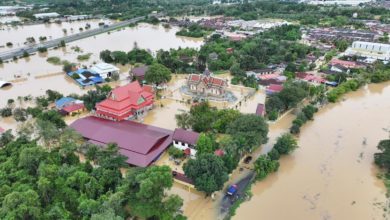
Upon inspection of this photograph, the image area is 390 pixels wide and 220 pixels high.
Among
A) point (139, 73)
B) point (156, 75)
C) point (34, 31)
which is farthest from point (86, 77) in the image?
point (34, 31)

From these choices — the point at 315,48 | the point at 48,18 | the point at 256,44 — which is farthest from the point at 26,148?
the point at 48,18

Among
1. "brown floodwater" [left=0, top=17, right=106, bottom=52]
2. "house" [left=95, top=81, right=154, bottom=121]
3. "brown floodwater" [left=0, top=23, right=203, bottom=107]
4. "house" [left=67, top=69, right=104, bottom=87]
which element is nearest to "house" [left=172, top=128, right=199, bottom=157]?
"house" [left=95, top=81, right=154, bottom=121]

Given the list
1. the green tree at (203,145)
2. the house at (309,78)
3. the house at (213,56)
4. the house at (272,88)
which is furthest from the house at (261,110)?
the house at (213,56)

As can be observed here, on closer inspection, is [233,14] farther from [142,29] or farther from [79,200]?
[79,200]

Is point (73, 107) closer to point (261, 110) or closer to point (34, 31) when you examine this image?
point (261, 110)

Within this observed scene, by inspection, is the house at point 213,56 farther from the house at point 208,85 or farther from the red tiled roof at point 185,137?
the red tiled roof at point 185,137

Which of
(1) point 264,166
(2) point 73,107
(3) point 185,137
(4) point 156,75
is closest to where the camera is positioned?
(1) point 264,166

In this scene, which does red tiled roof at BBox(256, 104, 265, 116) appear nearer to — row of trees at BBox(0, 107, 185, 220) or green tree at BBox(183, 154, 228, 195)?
green tree at BBox(183, 154, 228, 195)
